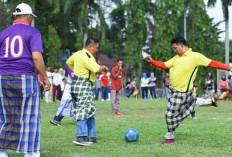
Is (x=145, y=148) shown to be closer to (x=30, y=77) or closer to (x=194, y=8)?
(x=30, y=77)

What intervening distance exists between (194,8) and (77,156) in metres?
35.7

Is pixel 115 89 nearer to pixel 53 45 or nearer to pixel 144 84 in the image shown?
pixel 144 84

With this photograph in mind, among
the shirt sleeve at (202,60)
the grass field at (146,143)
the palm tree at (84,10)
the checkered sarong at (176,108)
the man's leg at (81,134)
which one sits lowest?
the grass field at (146,143)

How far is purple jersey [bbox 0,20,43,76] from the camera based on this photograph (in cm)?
512

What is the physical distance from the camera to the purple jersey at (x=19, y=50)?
512 centimetres

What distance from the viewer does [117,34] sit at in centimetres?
4722

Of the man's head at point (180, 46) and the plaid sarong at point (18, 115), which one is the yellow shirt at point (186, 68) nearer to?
the man's head at point (180, 46)

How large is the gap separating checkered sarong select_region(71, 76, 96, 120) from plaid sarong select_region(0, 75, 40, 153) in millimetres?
1789

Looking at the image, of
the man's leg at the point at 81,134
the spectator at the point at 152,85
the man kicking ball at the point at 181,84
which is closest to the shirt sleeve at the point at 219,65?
the man kicking ball at the point at 181,84

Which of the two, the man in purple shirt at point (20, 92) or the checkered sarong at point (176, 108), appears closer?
the man in purple shirt at point (20, 92)

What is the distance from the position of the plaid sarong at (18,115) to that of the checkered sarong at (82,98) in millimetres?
1789

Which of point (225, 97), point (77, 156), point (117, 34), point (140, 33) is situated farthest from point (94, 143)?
point (117, 34)

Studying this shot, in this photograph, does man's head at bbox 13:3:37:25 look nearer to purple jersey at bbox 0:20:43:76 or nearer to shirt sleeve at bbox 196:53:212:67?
purple jersey at bbox 0:20:43:76

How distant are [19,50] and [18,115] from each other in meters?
0.87
